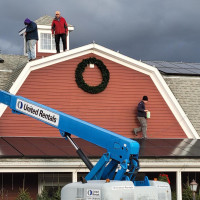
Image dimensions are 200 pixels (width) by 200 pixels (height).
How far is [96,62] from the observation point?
933 inches

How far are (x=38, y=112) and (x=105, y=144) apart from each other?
245cm

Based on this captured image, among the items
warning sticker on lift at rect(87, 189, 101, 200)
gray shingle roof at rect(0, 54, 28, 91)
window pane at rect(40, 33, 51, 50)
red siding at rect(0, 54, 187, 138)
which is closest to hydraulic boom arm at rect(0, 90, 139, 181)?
warning sticker on lift at rect(87, 189, 101, 200)

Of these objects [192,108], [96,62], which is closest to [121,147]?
[96,62]

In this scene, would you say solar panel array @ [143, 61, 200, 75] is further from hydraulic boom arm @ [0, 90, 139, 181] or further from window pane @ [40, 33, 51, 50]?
hydraulic boom arm @ [0, 90, 139, 181]

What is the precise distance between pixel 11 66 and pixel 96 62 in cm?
502

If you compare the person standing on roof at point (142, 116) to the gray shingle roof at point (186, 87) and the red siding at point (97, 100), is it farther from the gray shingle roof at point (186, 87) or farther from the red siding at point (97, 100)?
the gray shingle roof at point (186, 87)

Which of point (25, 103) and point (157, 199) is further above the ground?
point (25, 103)

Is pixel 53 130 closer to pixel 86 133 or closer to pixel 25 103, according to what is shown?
pixel 25 103

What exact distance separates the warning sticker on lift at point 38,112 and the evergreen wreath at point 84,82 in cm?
988

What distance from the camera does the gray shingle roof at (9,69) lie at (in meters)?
24.0

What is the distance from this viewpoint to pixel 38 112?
1302cm

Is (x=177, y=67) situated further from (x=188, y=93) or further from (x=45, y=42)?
(x=45, y=42)

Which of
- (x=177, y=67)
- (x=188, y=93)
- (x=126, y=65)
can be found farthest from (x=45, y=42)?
(x=188, y=93)

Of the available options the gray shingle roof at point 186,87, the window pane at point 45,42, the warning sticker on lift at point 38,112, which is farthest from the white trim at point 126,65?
the warning sticker on lift at point 38,112
